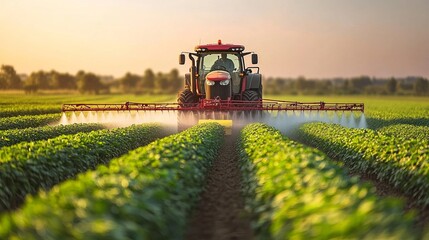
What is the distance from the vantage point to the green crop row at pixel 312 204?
5.04 m

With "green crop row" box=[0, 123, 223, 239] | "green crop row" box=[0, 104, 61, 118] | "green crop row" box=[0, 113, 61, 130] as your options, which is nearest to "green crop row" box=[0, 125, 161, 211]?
"green crop row" box=[0, 123, 223, 239]

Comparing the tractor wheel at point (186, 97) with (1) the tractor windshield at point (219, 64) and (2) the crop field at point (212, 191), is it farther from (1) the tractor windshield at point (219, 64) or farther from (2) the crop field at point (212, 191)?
(2) the crop field at point (212, 191)

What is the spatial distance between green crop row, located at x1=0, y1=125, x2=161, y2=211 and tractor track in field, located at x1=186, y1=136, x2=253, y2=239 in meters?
3.08

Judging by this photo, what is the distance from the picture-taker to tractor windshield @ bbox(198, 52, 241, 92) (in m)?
24.6

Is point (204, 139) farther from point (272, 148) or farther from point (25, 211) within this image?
point (25, 211)

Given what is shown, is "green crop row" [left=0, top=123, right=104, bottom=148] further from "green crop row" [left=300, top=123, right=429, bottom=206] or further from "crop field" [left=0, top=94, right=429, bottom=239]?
"green crop row" [left=300, top=123, right=429, bottom=206]

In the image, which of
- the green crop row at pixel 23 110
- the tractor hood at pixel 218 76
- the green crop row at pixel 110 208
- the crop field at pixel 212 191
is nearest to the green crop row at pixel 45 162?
the crop field at pixel 212 191

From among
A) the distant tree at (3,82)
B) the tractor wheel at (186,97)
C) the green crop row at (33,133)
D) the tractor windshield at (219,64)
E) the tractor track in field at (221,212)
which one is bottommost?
the tractor track in field at (221,212)

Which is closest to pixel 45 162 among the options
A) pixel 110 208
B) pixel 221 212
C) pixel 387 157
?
pixel 221 212

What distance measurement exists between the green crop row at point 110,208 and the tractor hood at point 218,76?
15.2 meters

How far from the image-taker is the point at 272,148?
1174cm

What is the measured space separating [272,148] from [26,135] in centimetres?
1051

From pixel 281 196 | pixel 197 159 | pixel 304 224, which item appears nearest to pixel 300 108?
pixel 197 159

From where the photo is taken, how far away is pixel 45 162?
37.6ft
